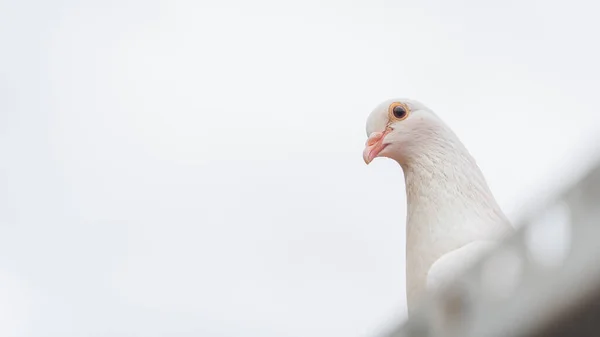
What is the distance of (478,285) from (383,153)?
20.5 feet

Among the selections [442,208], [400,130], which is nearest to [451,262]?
[442,208]

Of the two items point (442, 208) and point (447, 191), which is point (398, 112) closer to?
point (447, 191)

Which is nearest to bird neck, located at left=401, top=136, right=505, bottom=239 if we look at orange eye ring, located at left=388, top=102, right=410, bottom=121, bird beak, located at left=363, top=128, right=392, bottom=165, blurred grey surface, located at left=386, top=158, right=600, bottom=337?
bird beak, located at left=363, top=128, right=392, bottom=165

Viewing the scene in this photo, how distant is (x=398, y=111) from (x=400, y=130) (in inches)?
9.1

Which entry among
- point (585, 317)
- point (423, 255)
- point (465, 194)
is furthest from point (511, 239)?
point (465, 194)

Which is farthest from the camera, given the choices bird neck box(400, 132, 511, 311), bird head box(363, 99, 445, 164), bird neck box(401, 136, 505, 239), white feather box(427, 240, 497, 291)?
bird head box(363, 99, 445, 164)

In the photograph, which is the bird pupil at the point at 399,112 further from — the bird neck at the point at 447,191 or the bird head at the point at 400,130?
the bird neck at the point at 447,191

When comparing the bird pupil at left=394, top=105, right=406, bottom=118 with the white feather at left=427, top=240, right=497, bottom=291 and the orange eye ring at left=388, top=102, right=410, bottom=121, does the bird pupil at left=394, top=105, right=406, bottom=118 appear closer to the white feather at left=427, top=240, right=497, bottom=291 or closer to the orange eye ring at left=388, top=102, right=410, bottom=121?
the orange eye ring at left=388, top=102, right=410, bottom=121

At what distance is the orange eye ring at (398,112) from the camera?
8.86 meters

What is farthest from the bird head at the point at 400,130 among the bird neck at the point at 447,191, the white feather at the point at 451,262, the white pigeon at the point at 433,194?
the white feather at the point at 451,262

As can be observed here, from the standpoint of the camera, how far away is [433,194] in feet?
26.8

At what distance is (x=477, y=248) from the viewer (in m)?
6.97

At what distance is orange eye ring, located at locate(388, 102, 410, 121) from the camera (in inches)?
349

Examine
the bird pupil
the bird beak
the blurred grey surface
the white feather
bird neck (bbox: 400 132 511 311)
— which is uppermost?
the bird pupil
